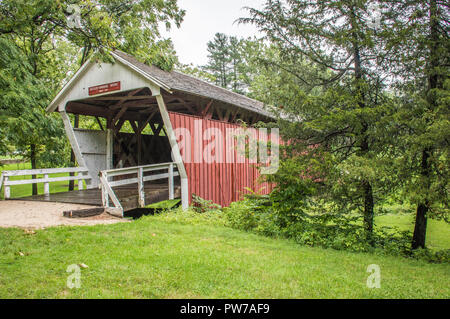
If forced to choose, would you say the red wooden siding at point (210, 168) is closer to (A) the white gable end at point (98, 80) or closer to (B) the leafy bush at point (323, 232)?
(A) the white gable end at point (98, 80)

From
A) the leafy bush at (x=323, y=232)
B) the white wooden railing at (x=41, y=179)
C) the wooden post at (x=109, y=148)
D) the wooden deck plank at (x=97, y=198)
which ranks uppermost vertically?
the wooden post at (x=109, y=148)

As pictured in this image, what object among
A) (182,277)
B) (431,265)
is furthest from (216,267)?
(431,265)

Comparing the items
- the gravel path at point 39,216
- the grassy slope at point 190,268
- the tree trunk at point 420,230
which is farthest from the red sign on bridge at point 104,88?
the tree trunk at point 420,230

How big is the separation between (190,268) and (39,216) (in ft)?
14.4

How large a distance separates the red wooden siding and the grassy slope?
3.41 meters

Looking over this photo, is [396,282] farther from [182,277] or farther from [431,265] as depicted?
[182,277]

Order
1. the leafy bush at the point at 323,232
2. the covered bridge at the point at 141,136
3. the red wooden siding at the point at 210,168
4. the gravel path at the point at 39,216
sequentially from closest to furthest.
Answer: the leafy bush at the point at 323,232
the gravel path at the point at 39,216
the covered bridge at the point at 141,136
the red wooden siding at the point at 210,168

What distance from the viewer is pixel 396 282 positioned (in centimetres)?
359

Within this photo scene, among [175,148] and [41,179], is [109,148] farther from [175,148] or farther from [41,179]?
[175,148]

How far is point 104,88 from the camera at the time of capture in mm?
8766

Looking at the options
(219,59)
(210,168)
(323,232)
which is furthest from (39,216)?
(219,59)

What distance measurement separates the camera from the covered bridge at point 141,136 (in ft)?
26.1

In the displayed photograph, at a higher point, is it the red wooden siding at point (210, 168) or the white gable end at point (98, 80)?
the white gable end at point (98, 80)

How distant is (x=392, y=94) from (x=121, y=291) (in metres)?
5.97
